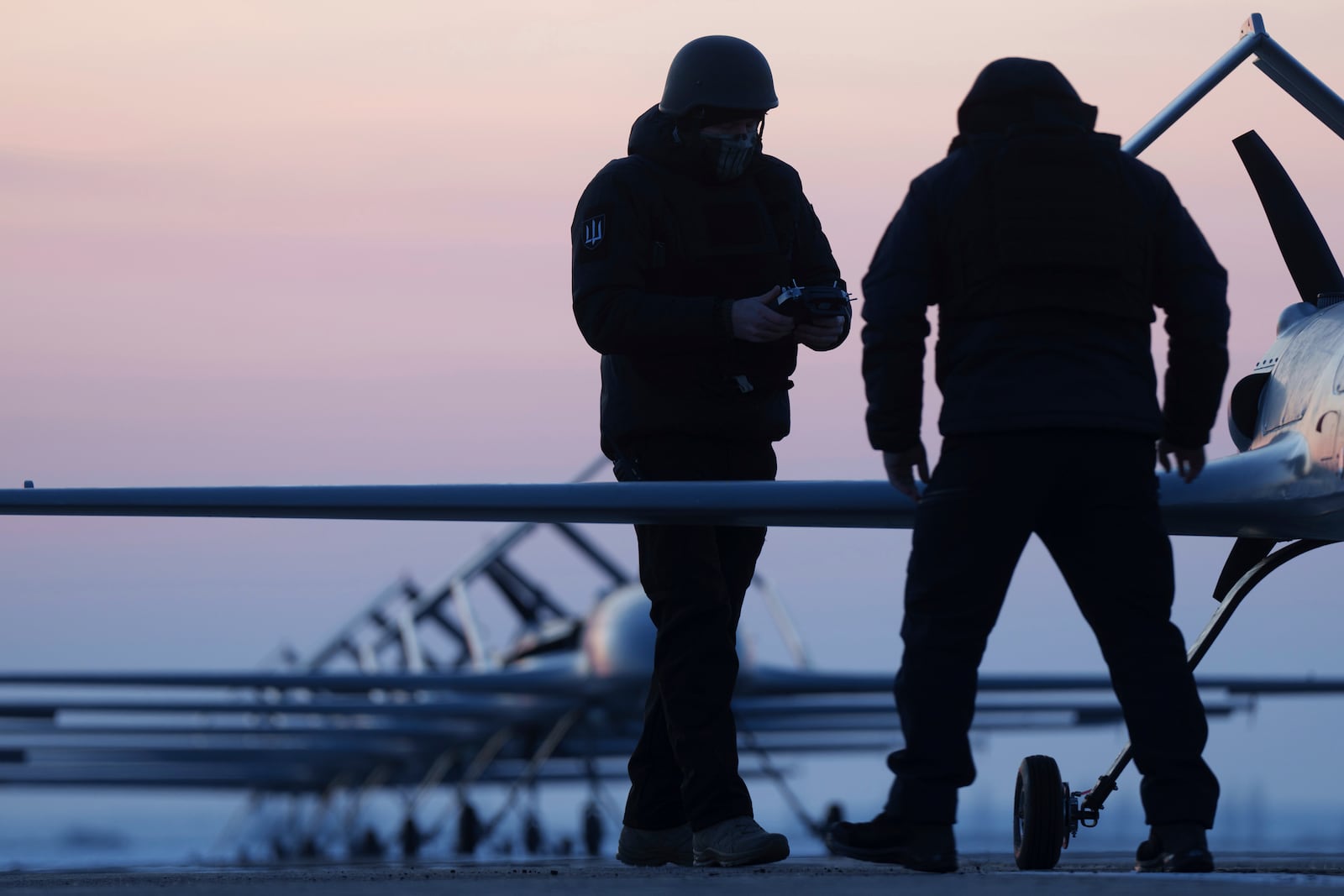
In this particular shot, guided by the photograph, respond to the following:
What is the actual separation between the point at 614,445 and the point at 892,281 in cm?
150

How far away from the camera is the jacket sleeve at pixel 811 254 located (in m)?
5.37

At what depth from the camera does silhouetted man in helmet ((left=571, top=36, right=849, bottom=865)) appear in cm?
486

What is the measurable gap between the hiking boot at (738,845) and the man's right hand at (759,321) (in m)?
1.32

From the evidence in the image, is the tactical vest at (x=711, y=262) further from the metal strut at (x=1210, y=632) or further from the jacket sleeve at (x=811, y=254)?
the metal strut at (x=1210, y=632)

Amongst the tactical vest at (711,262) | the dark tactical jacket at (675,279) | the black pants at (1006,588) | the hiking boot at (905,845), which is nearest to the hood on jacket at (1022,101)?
the black pants at (1006,588)

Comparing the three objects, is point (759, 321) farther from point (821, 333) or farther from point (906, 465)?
point (906, 465)

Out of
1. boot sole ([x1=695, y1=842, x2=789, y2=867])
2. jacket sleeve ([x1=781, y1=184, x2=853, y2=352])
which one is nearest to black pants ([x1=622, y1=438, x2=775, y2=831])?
boot sole ([x1=695, y1=842, x2=789, y2=867])

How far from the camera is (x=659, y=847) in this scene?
5.25 metres

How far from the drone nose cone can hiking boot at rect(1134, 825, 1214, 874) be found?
76.4 ft

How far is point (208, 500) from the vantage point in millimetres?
4992

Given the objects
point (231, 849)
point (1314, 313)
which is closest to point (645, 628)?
point (1314, 313)

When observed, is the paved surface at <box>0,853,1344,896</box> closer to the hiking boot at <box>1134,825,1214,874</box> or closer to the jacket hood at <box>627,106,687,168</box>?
the hiking boot at <box>1134,825,1214,874</box>

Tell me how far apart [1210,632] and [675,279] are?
1932 millimetres

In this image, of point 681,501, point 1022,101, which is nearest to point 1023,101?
point 1022,101
